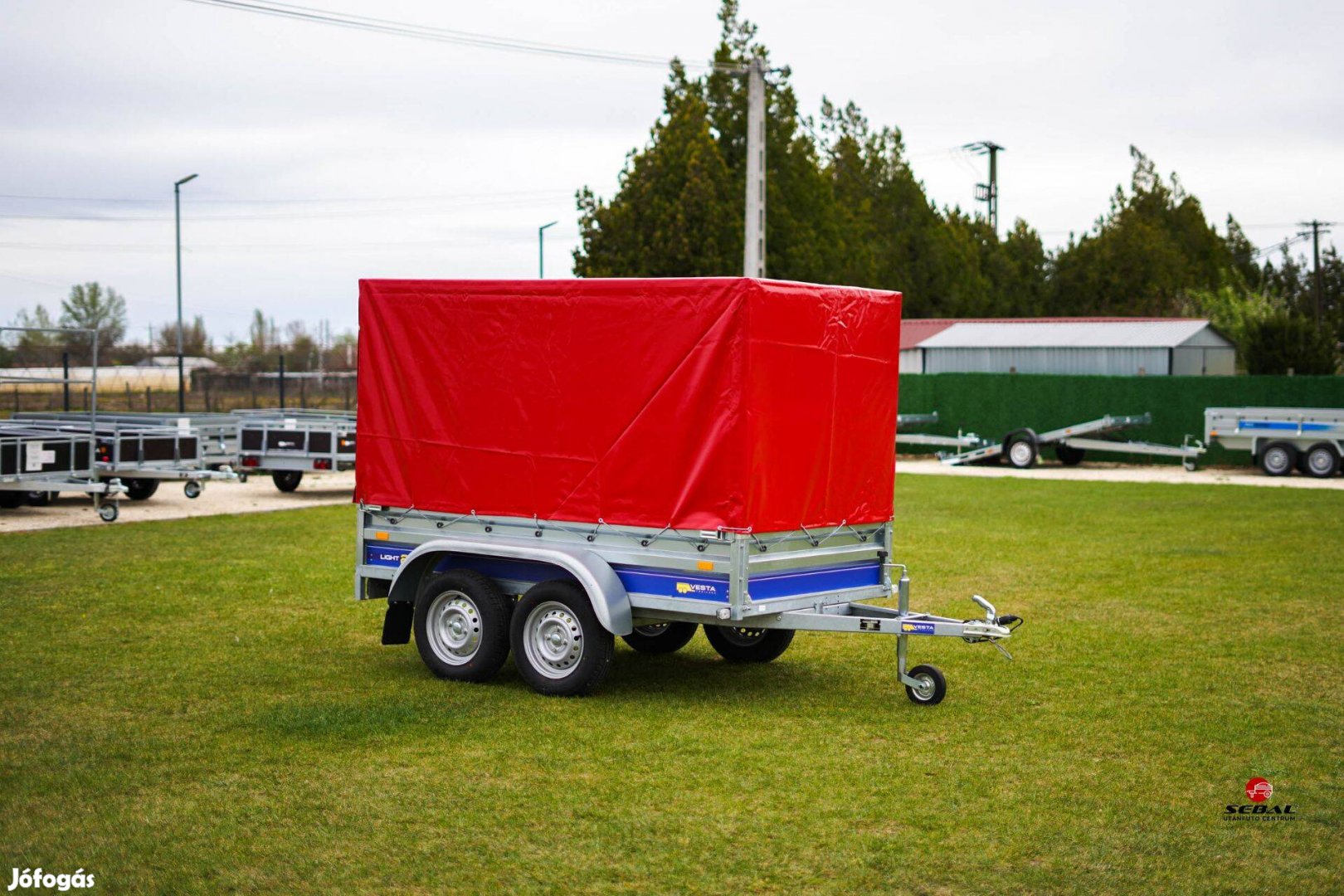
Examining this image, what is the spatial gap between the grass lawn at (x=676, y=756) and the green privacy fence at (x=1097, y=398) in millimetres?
23195

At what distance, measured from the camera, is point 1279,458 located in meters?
31.8

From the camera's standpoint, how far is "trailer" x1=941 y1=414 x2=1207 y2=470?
34.8 m

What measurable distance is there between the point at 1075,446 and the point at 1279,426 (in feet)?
16.9

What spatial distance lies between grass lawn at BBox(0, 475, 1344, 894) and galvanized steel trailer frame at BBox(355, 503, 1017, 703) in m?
0.56

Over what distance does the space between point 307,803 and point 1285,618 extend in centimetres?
911

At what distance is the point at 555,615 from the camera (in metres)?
9.50

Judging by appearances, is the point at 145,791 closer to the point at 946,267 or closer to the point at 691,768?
the point at 691,768

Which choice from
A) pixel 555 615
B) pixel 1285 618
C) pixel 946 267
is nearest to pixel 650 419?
pixel 555 615

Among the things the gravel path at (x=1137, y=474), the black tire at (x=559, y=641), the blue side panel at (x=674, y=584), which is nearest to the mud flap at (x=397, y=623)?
the black tire at (x=559, y=641)

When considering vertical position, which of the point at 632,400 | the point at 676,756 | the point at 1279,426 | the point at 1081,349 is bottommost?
the point at 676,756

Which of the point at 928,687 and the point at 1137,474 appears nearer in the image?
the point at 928,687

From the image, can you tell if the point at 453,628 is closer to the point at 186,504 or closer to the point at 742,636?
the point at 742,636

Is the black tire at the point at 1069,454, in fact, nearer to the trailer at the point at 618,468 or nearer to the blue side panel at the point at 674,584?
the trailer at the point at 618,468

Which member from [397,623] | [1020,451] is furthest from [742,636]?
[1020,451]
